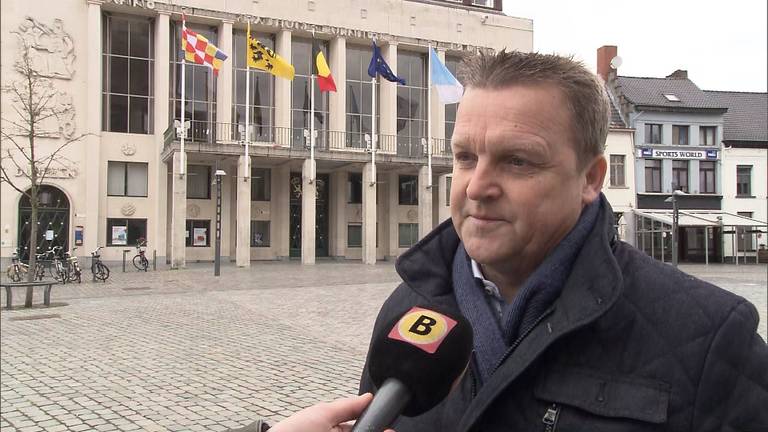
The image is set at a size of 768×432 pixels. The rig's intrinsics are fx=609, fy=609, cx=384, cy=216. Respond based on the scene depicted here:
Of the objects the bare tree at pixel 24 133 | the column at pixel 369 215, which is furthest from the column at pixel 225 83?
the column at pixel 369 215

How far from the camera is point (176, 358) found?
25.1 feet

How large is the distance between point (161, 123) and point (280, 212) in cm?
774

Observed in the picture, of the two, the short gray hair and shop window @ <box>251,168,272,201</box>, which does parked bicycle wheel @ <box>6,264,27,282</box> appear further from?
the short gray hair

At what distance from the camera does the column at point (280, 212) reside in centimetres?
3328

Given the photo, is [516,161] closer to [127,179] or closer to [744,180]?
[127,179]

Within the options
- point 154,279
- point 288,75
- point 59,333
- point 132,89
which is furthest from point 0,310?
point 132,89

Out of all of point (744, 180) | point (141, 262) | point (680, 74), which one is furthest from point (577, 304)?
point (680, 74)

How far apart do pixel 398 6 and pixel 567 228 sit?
3311 cm

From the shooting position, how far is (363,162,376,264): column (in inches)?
1232

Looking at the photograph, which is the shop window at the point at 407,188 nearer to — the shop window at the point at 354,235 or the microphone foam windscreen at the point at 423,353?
the shop window at the point at 354,235

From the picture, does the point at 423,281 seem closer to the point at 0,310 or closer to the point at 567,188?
the point at 567,188

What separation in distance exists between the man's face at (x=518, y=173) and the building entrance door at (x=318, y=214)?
1289 inches

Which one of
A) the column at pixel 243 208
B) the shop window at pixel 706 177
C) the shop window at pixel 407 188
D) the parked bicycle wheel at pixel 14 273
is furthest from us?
the shop window at pixel 706 177

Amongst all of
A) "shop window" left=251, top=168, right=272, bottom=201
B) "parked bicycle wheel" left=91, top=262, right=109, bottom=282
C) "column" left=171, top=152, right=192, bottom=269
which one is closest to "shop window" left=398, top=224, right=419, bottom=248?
"shop window" left=251, top=168, right=272, bottom=201
